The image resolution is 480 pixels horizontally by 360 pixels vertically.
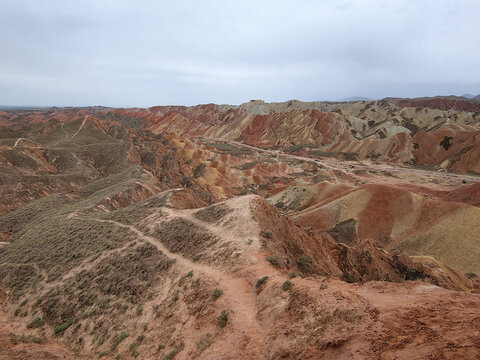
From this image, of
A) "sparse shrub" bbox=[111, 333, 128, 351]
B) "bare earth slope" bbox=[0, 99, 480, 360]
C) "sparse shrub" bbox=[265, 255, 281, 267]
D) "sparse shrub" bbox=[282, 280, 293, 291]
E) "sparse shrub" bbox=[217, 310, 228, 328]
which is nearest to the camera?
"bare earth slope" bbox=[0, 99, 480, 360]

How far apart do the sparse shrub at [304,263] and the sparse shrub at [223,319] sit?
6259mm

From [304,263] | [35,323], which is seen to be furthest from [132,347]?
[304,263]

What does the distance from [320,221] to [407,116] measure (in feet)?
409

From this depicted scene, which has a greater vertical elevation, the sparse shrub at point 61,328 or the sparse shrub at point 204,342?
the sparse shrub at point 204,342

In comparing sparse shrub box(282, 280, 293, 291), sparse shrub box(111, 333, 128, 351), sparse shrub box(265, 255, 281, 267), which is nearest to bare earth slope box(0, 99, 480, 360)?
sparse shrub box(111, 333, 128, 351)

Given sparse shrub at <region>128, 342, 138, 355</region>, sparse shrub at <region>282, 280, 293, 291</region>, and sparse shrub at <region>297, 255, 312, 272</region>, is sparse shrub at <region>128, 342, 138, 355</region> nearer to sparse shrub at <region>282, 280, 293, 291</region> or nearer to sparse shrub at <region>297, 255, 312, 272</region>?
sparse shrub at <region>282, 280, 293, 291</region>

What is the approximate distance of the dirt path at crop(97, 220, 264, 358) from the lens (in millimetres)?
9977

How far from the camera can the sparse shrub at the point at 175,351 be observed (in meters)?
10.3

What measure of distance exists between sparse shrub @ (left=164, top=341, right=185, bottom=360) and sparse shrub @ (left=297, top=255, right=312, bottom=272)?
25.9 feet

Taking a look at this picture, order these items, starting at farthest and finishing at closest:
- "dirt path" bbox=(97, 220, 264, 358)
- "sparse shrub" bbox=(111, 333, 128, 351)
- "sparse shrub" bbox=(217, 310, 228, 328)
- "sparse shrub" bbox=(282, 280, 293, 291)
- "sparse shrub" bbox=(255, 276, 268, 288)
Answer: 1. "sparse shrub" bbox=(111, 333, 128, 351)
2. "sparse shrub" bbox=(255, 276, 268, 288)
3. "sparse shrub" bbox=(282, 280, 293, 291)
4. "sparse shrub" bbox=(217, 310, 228, 328)
5. "dirt path" bbox=(97, 220, 264, 358)

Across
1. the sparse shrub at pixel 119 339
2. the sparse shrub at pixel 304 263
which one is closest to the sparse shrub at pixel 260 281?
the sparse shrub at pixel 304 263

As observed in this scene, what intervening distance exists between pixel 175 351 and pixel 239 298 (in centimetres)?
325

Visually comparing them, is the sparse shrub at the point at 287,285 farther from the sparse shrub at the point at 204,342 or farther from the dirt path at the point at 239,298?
the sparse shrub at the point at 204,342

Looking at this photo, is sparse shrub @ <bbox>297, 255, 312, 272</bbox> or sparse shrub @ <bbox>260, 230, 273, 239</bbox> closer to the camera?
sparse shrub @ <bbox>297, 255, 312, 272</bbox>
